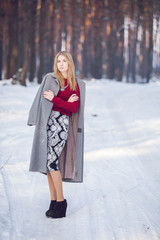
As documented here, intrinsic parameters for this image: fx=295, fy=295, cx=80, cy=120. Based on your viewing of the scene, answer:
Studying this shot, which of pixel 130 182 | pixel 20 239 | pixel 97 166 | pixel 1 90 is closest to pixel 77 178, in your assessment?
pixel 20 239

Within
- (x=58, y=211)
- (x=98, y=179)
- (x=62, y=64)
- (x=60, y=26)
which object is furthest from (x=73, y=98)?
(x=60, y=26)

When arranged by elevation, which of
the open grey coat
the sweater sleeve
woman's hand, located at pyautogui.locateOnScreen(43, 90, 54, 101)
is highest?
woman's hand, located at pyautogui.locateOnScreen(43, 90, 54, 101)

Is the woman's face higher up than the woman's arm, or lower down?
higher up

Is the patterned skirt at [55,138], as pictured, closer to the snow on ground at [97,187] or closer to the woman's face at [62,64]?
the woman's face at [62,64]

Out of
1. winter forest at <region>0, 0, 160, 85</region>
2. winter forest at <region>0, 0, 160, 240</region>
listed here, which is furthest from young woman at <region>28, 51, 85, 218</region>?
winter forest at <region>0, 0, 160, 85</region>

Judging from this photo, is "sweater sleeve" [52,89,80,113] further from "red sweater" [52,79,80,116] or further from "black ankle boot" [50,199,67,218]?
"black ankle boot" [50,199,67,218]

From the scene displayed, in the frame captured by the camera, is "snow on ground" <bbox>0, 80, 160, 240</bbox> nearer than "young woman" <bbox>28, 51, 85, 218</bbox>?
Yes

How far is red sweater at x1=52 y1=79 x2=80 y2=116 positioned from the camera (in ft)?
11.8

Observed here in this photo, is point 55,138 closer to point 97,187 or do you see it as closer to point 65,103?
point 65,103

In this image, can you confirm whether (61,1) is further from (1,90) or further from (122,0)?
(1,90)

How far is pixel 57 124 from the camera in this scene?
144 inches

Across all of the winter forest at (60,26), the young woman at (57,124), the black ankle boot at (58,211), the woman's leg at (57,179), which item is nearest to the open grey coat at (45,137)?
the young woman at (57,124)

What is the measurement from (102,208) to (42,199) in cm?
91

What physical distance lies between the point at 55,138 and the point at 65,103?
0.45 meters
